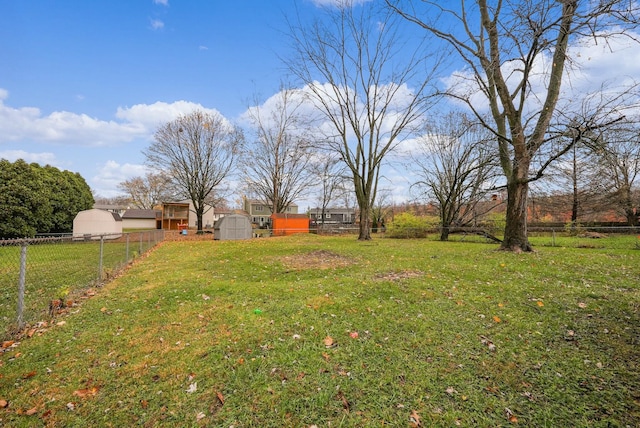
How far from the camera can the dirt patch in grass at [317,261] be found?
782 centimetres

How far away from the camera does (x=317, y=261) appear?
8617 millimetres

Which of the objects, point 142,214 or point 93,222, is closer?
point 93,222

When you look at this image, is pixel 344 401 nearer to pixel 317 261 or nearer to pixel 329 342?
pixel 329 342

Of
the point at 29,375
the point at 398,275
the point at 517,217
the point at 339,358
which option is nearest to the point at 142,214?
the point at 398,275

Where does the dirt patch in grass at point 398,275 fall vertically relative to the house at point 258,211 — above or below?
below

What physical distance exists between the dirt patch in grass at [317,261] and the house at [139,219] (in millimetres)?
36794

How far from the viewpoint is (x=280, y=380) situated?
2.57 meters

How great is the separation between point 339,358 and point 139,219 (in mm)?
44852

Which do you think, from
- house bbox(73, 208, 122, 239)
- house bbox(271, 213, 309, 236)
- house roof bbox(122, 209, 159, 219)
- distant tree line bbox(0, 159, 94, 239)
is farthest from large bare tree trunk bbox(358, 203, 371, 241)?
house roof bbox(122, 209, 159, 219)

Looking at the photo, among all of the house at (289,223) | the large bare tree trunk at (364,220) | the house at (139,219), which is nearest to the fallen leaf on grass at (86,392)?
the large bare tree trunk at (364,220)

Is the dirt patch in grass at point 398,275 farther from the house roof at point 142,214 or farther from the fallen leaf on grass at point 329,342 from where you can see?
the house roof at point 142,214

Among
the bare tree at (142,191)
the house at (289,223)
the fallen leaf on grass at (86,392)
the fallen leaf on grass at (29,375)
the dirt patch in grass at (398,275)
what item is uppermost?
the bare tree at (142,191)

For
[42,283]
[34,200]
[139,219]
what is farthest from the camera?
[139,219]

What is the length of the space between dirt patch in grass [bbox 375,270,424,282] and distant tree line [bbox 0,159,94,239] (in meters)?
22.3
